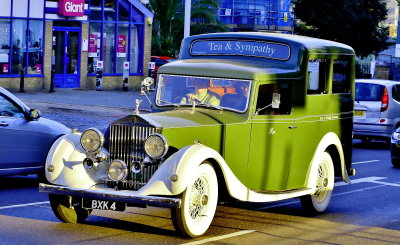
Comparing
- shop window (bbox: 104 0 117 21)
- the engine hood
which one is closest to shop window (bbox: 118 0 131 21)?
shop window (bbox: 104 0 117 21)

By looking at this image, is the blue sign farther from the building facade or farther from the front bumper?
the building facade

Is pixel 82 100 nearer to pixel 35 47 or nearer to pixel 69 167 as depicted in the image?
pixel 35 47

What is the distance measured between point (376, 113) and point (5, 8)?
50.1 ft

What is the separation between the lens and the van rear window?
23.1 meters

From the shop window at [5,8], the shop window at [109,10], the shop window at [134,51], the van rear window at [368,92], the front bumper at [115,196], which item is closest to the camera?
the front bumper at [115,196]

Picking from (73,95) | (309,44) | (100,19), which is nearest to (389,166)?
(309,44)

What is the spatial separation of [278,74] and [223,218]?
1.93m

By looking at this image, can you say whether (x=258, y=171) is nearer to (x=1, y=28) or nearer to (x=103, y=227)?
(x=103, y=227)

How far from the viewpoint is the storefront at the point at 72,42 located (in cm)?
3297

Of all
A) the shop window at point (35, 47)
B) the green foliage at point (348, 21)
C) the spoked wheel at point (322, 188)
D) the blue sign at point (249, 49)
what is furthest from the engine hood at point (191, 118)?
the green foliage at point (348, 21)

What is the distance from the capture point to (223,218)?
11.4 metres

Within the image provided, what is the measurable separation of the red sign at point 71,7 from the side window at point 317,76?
23.2 m

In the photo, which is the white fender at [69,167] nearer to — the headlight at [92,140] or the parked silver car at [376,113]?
the headlight at [92,140]

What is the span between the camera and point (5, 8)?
→ 32438 mm
